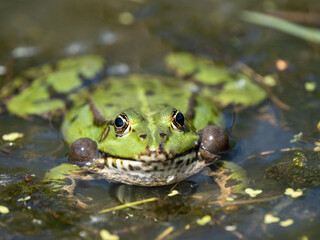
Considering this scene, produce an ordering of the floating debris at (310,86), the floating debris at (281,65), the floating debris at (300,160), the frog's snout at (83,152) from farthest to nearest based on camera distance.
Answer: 1. the floating debris at (281,65)
2. the floating debris at (310,86)
3. the frog's snout at (83,152)
4. the floating debris at (300,160)

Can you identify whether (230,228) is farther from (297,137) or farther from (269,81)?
(269,81)

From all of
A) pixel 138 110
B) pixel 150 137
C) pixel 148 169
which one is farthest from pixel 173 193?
pixel 138 110

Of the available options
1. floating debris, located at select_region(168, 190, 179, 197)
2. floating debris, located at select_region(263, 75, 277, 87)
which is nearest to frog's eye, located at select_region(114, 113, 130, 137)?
floating debris, located at select_region(168, 190, 179, 197)

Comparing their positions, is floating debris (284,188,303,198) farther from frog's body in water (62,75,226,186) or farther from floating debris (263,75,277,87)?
floating debris (263,75,277,87)

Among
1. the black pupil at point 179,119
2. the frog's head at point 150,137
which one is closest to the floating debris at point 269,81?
the frog's head at point 150,137

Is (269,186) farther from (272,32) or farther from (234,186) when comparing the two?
(272,32)

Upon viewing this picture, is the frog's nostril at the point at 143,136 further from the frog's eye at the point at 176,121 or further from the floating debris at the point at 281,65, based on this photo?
the floating debris at the point at 281,65

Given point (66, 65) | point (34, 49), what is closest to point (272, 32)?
point (66, 65)
